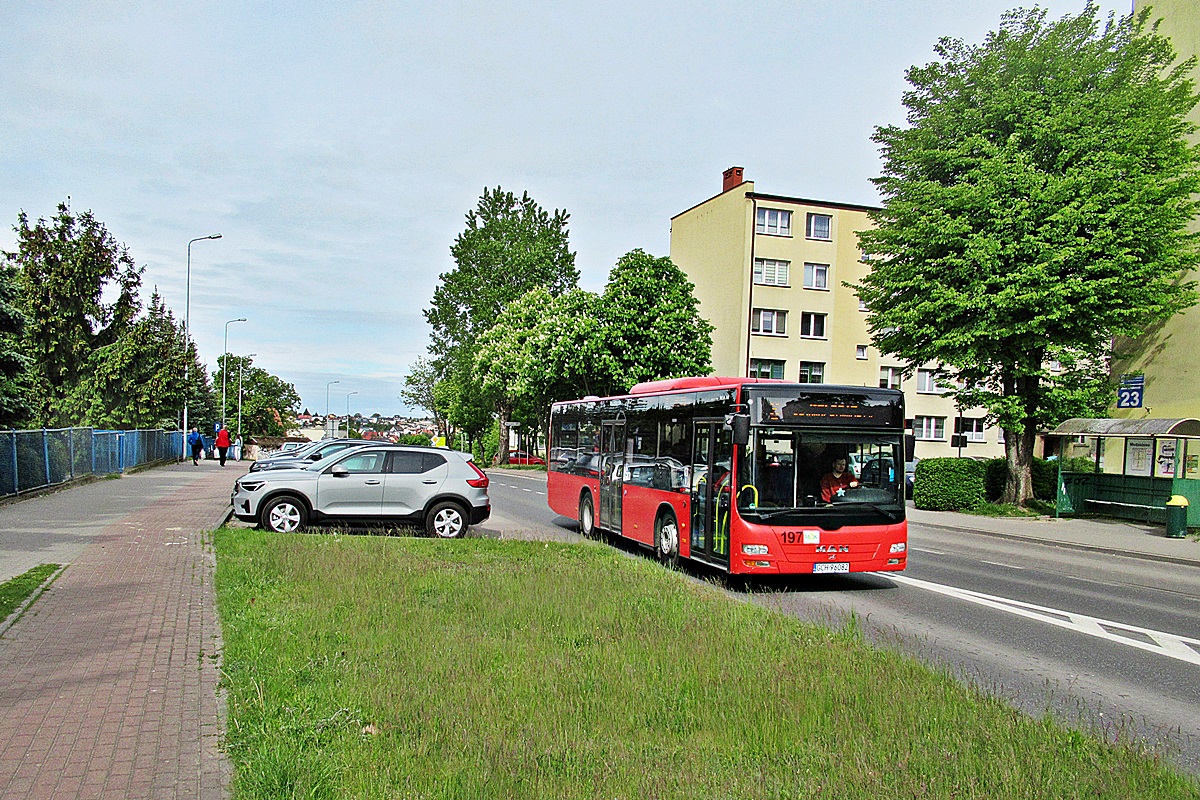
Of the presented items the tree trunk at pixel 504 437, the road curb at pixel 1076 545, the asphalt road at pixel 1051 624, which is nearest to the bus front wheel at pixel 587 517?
the asphalt road at pixel 1051 624

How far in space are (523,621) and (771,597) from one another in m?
3.72

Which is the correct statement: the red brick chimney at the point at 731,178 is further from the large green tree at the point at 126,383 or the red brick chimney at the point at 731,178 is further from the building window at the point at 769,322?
the large green tree at the point at 126,383

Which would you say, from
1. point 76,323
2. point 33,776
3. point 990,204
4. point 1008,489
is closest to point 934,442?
point 1008,489

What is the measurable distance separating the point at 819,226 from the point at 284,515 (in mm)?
40500

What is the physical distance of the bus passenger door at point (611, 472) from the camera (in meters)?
15.6

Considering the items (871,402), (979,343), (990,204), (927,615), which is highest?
(990,204)

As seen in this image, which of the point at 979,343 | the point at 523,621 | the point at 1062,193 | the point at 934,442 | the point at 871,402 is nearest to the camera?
the point at 523,621

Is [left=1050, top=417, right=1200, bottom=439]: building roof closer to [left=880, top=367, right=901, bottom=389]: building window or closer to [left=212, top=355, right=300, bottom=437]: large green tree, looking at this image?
[left=880, top=367, right=901, bottom=389]: building window

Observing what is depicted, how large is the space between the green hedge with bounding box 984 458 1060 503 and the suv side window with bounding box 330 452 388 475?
60.7 feet

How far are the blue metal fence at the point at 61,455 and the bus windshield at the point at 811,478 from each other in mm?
14553

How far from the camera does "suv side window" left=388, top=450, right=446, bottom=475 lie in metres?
16.3

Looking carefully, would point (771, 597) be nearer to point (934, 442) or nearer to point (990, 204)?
point (990, 204)

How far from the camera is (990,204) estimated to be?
23656mm

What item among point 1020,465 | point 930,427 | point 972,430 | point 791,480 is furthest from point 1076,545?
point 972,430
